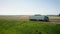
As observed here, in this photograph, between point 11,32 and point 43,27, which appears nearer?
point 11,32

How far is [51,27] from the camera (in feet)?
32.6

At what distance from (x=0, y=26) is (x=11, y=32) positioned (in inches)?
44.8

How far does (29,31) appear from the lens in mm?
9219


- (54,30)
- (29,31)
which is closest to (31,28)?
(29,31)

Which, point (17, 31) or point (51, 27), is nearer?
point (17, 31)

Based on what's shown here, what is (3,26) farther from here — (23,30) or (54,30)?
(54,30)

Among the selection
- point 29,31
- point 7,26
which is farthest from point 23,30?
point 7,26

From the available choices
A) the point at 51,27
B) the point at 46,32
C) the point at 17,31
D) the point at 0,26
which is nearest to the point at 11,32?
the point at 17,31

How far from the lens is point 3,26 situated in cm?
952

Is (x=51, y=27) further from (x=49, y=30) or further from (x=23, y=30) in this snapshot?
(x=23, y=30)

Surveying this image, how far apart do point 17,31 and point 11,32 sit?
1.45ft

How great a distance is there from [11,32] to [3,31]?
59 centimetres

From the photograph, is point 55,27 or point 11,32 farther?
point 55,27

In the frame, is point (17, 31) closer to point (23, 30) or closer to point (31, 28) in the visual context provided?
point (23, 30)
